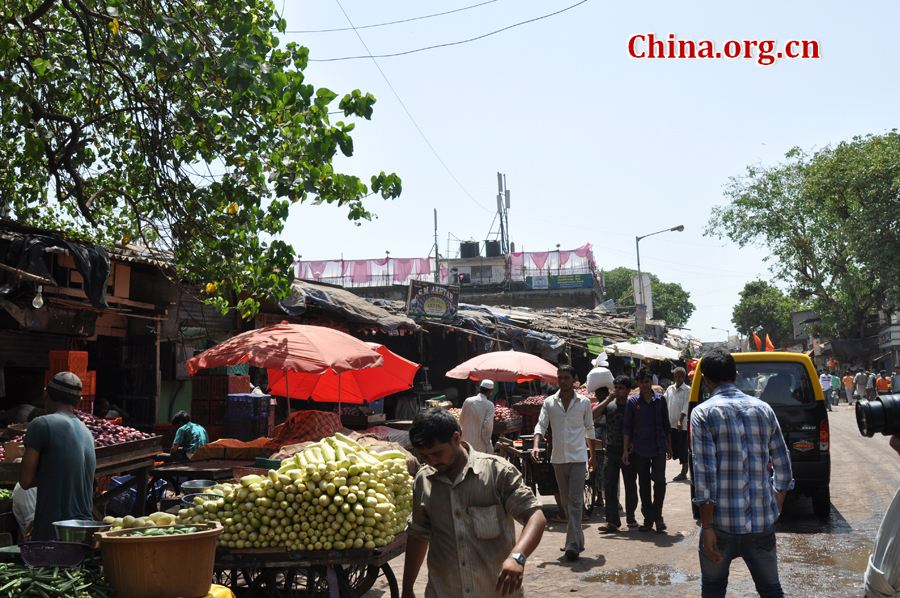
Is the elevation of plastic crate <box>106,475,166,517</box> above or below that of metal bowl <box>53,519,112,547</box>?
below

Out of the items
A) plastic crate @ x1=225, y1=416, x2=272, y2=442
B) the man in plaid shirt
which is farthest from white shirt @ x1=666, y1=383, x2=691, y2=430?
the man in plaid shirt

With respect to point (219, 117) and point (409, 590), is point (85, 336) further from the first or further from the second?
point (409, 590)

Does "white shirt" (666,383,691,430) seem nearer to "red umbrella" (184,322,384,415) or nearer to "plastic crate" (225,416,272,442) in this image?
"red umbrella" (184,322,384,415)

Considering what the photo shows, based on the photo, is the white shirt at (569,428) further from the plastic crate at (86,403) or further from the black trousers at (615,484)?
the plastic crate at (86,403)

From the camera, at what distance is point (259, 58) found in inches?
266

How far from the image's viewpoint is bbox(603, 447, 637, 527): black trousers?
29.9 feet

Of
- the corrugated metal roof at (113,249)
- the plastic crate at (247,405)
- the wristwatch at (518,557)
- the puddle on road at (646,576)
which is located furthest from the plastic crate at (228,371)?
the wristwatch at (518,557)

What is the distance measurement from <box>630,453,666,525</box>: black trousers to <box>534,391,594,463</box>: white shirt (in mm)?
879

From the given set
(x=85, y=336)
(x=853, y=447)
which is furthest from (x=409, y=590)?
(x=853, y=447)

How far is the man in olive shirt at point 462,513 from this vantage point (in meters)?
3.29

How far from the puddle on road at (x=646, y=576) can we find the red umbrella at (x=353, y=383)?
4.48 metres

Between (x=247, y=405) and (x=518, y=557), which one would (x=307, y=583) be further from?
(x=247, y=405)

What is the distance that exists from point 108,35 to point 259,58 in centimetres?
304

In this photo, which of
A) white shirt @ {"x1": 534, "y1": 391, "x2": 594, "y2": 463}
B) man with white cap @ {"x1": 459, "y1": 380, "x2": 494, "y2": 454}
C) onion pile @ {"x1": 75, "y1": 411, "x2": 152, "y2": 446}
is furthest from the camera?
man with white cap @ {"x1": 459, "y1": 380, "x2": 494, "y2": 454}
